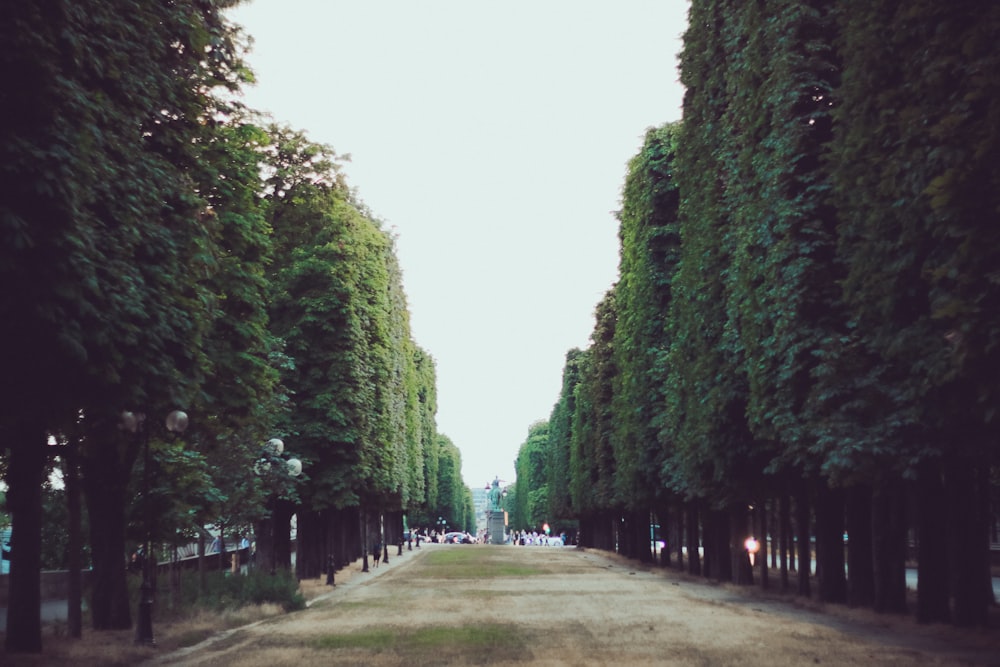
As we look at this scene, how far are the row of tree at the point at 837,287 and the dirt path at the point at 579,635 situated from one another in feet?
8.25

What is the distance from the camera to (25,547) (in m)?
18.0

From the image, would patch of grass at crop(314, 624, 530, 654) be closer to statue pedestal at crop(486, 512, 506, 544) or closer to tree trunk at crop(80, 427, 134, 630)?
tree trunk at crop(80, 427, 134, 630)

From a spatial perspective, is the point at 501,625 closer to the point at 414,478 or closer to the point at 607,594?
the point at 607,594

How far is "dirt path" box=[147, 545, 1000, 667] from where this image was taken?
59.8 feet

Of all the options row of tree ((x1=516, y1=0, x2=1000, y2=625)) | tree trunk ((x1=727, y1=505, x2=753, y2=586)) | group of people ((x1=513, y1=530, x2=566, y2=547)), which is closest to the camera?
row of tree ((x1=516, y1=0, x2=1000, y2=625))

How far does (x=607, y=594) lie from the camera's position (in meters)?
36.2

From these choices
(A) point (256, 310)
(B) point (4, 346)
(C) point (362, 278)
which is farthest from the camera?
(C) point (362, 278)

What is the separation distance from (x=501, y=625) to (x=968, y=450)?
10.4m

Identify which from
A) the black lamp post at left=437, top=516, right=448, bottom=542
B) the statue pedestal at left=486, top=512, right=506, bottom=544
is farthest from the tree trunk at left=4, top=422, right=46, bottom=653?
the black lamp post at left=437, top=516, right=448, bottom=542

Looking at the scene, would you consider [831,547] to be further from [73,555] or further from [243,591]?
[73,555]

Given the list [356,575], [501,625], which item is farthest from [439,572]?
[501,625]

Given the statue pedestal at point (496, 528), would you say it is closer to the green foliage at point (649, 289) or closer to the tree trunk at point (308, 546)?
the green foliage at point (649, 289)

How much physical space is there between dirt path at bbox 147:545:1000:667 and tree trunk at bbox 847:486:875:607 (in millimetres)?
1184

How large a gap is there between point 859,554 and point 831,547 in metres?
2.28
